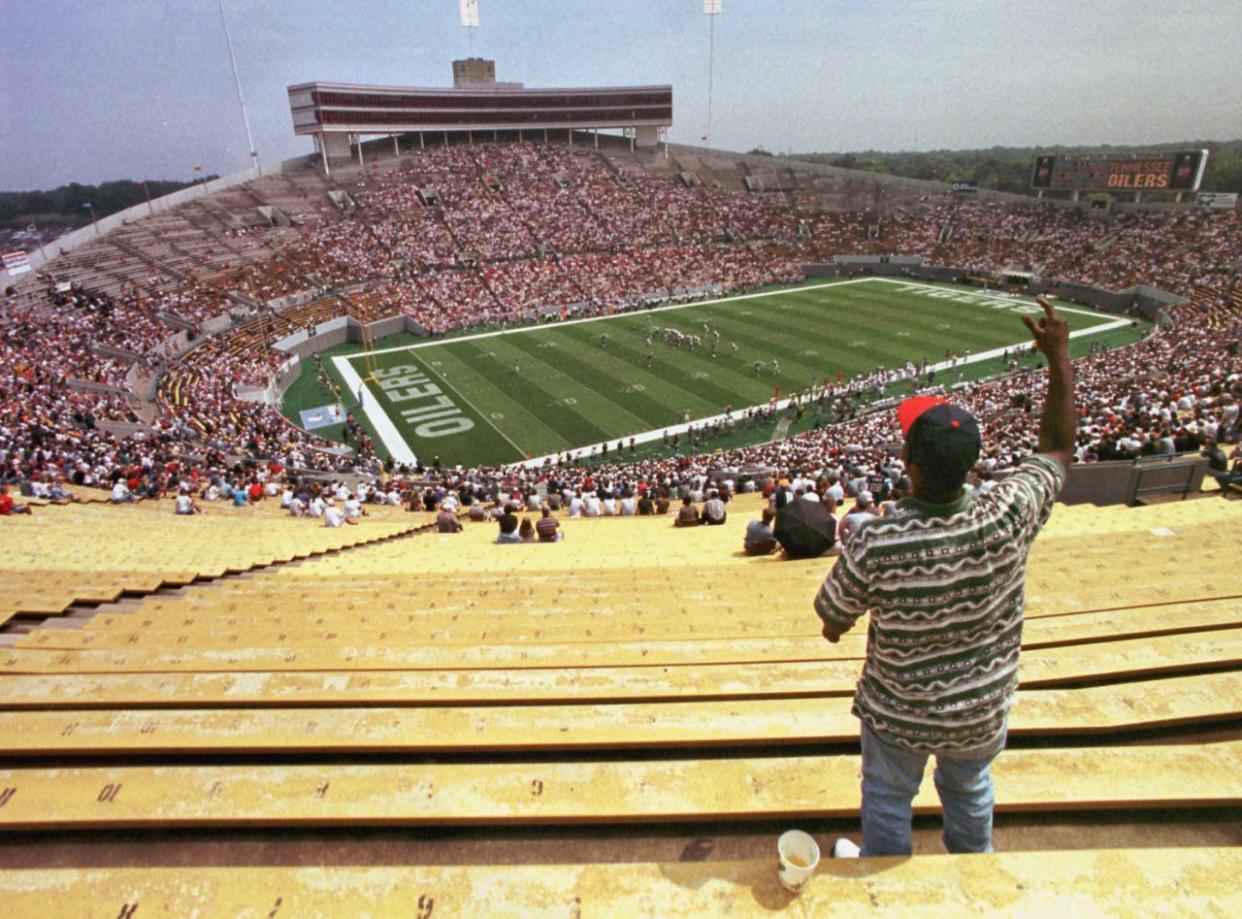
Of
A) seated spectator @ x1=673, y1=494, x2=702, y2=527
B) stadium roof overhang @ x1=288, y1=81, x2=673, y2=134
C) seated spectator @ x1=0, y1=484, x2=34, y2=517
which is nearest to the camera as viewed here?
seated spectator @ x1=673, y1=494, x2=702, y2=527

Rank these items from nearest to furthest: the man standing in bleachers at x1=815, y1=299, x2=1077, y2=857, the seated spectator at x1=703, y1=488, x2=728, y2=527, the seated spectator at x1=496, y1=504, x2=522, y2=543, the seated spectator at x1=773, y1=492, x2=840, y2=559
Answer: the man standing in bleachers at x1=815, y1=299, x2=1077, y2=857 < the seated spectator at x1=773, y1=492, x2=840, y2=559 < the seated spectator at x1=496, y1=504, x2=522, y2=543 < the seated spectator at x1=703, y1=488, x2=728, y2=527

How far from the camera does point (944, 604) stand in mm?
2184

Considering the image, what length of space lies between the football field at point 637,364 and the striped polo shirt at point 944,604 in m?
25.1

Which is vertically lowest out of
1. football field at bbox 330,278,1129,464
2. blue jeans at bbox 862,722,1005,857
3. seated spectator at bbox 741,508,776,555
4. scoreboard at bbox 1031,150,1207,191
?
football field at bbox 330,278,1129,464

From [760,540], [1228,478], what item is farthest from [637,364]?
[760,540]

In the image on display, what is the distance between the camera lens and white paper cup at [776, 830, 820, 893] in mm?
2023

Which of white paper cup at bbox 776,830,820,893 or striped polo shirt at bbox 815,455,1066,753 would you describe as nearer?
white paper cup at bbox 776,830,820,893

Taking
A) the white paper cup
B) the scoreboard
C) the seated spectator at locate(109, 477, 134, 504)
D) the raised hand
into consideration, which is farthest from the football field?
the white paper cup

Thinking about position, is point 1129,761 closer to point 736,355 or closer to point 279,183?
point 736,355

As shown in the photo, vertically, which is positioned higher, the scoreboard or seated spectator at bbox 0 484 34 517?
the scoreboard

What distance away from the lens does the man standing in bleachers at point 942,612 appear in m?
2.15

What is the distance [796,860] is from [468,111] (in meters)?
75.9

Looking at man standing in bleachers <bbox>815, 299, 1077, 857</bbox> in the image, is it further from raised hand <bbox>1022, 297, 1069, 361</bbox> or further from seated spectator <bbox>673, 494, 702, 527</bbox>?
seated spectator <bbox>673, 494, 702, 527</bbox>

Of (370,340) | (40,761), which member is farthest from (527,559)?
(370,340)
